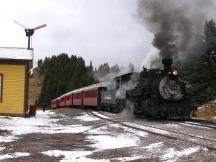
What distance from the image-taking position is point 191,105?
80.0 feet

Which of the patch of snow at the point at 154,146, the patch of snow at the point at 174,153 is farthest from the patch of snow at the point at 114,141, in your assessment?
the patch of snow at the point at 174,153

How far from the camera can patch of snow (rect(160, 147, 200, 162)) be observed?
380 inches

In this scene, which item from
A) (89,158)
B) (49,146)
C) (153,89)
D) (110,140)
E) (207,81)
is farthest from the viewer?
(207,81)

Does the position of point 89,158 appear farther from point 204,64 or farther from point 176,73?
point 204,64

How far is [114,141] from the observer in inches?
520

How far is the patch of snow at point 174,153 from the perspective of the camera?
966 centimetres

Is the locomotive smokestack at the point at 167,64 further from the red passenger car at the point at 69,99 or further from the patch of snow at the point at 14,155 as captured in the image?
the red passenger car at the point at 69,99

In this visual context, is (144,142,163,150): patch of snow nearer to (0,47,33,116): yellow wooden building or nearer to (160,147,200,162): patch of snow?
(160,147,200,162): patch of snow

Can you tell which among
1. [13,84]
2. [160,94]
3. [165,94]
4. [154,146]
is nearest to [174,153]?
[154,146]

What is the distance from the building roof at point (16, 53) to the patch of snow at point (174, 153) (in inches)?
615

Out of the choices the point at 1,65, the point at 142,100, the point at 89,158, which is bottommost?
the point at 89,158

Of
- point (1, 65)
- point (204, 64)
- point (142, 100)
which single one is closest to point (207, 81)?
point (204, 64)

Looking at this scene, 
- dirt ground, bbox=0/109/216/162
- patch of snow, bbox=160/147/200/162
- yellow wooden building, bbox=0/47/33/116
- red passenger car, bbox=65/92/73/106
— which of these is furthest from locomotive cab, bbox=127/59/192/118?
red passenger car, bbox=65/92/73/106

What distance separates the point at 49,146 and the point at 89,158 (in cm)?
239
